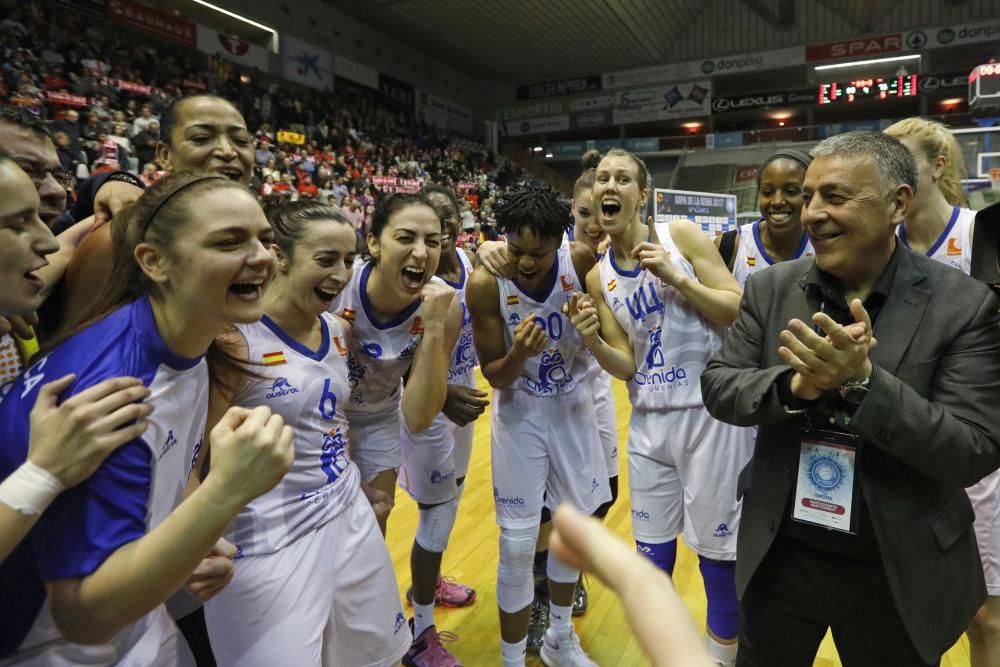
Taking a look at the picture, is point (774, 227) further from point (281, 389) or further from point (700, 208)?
point (700, 208)

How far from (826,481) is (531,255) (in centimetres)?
154

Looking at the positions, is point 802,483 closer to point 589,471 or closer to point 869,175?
point 869,175

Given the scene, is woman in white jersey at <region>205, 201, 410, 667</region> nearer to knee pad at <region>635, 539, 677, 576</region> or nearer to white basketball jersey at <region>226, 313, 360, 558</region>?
white basketball jersey at <region>226, 313, 360, 558</region>

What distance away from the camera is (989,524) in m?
2.19

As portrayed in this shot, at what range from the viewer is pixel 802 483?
5.41 ft

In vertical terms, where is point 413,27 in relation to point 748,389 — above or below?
above

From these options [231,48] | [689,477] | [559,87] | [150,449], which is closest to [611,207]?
[689,477]

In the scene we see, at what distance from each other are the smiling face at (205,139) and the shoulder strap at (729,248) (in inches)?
83.1

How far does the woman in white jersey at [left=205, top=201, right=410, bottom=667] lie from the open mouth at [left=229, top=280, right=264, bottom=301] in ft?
1.05

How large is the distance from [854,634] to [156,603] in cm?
167

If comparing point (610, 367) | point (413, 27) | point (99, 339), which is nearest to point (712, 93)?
point (413, 27)

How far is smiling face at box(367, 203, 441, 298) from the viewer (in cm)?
251

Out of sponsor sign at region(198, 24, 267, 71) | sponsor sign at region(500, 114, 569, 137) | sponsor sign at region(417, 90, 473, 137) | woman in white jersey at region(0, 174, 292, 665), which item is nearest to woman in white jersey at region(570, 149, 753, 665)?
woman in white jersey at region(0, 174, 292, 665)

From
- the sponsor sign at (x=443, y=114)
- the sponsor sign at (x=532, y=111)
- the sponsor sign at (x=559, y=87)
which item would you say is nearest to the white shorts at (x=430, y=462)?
the sponsor sign at (x=443, y=114)
